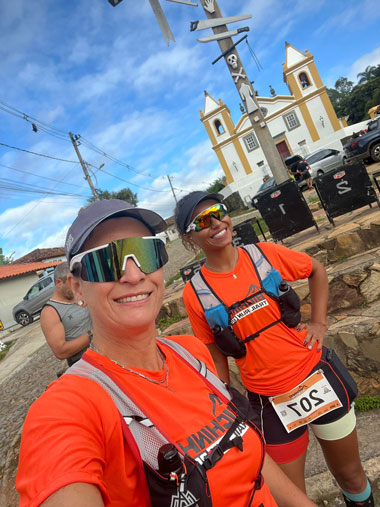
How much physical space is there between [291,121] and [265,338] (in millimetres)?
36617

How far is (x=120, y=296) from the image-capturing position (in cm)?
124

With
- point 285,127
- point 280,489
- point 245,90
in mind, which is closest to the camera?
point 280,489

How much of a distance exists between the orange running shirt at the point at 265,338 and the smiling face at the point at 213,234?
16 cm

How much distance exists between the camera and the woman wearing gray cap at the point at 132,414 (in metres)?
0.86

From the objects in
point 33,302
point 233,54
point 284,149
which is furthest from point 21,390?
point 284,149

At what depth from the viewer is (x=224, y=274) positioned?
2143 millimetres

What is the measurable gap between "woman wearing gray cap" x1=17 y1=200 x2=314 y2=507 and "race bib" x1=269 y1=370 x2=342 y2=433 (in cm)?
53

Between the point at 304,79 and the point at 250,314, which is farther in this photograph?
the point at 304,79

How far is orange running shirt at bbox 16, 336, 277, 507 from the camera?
0.83 m

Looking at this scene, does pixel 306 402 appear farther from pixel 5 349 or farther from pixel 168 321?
pixel 5 349

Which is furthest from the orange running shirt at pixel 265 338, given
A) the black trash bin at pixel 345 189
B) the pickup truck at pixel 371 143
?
the pickup truck at pixel 371 143

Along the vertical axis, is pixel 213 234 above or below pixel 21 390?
above

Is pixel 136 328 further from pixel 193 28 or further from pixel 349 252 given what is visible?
pixel 193 28

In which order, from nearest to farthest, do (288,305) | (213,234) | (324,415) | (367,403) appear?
1. (324,415)
2. (288,305)
3. (213,234)
4. (367,403)
